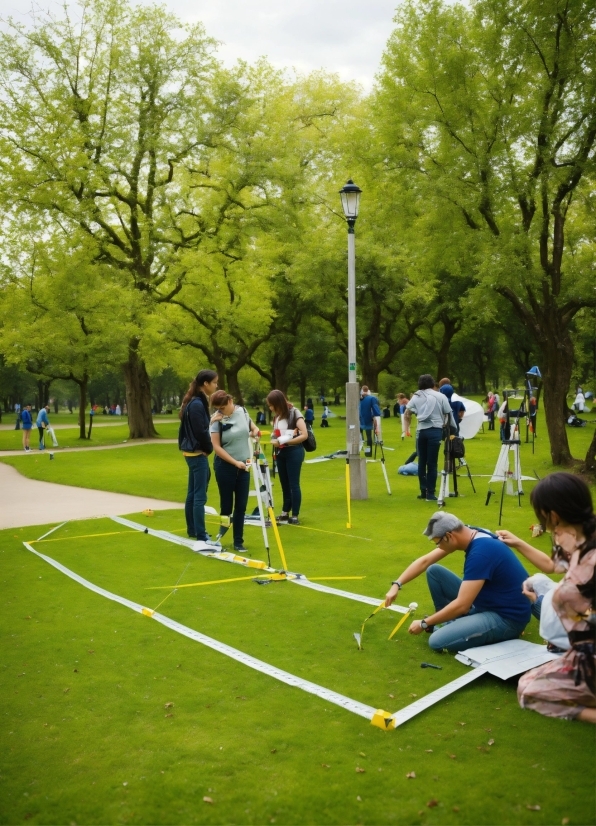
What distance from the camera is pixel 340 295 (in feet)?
121

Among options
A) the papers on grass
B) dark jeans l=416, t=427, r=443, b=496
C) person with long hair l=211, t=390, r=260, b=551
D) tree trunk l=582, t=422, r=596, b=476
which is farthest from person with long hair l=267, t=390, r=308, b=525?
tree trunk l=582, t=422, r=596, b=476

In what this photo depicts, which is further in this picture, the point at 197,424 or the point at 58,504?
the point at 58,504

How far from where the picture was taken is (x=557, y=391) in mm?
17938

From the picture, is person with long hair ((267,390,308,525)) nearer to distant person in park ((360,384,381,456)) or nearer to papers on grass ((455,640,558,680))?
papers on grass ((455,640,558,680))

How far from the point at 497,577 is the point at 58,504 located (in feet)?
33.9

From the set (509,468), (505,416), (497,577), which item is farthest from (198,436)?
(505,416)

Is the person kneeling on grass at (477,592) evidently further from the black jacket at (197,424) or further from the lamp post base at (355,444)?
the lamp post base at (355,444)

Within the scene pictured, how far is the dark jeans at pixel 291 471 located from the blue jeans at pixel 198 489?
4.73 ft

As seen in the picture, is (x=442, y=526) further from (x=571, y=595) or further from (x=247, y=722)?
(x=247, y=722)

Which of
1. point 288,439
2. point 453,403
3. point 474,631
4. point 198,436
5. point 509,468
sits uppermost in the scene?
point 453,403

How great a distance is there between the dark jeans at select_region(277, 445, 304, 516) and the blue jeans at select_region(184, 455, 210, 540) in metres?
1.44

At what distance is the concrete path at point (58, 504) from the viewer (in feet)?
41.2

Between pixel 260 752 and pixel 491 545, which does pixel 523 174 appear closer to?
pixel 491 545

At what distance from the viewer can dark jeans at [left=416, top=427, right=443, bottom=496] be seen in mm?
12547
